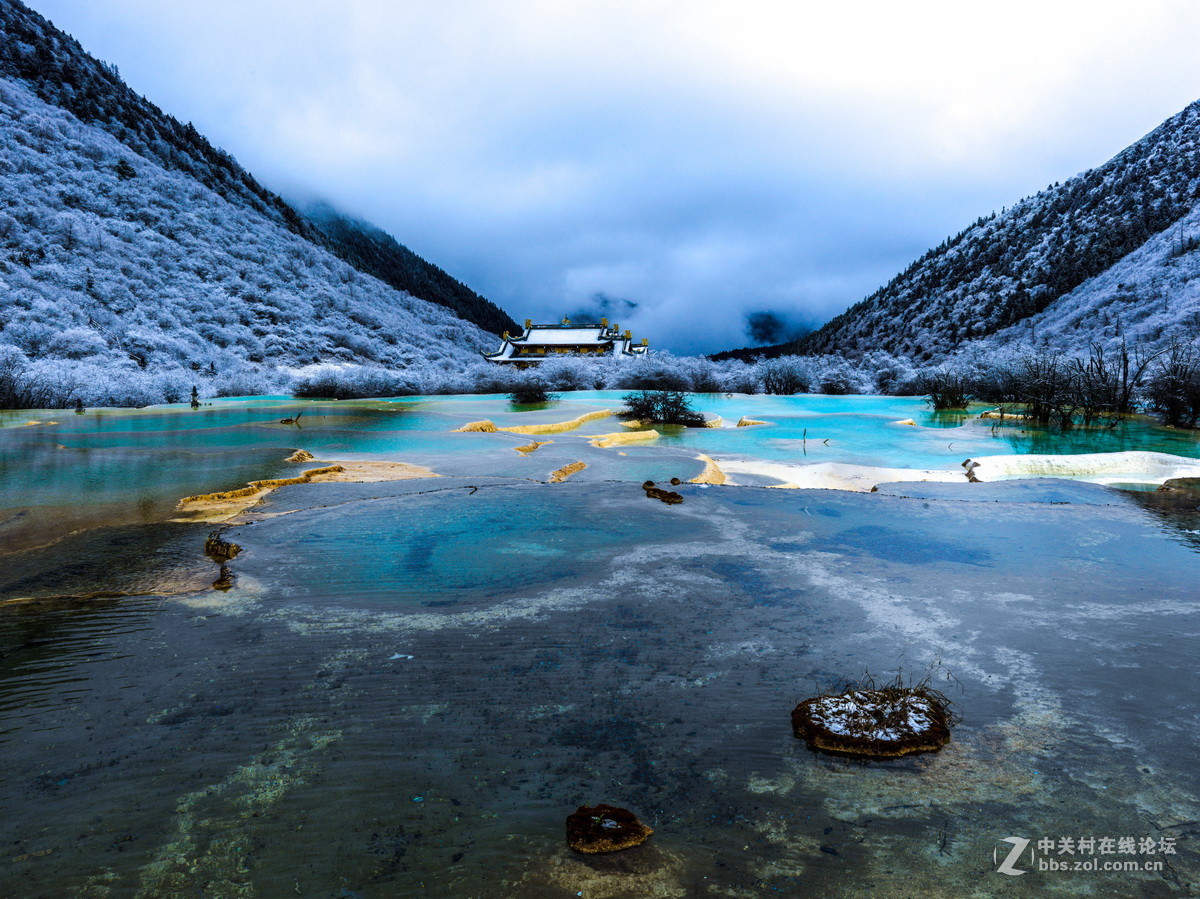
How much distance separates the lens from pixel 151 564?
4.24 m

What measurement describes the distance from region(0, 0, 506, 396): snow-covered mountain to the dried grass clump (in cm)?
2237

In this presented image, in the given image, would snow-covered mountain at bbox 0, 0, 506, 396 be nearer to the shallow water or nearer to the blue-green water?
the blue-green water

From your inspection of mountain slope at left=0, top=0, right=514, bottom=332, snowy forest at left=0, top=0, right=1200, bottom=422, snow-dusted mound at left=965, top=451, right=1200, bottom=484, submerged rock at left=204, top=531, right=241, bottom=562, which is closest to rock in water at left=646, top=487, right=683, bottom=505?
submerged rock at left=204, top=531, right=241, bottom=562

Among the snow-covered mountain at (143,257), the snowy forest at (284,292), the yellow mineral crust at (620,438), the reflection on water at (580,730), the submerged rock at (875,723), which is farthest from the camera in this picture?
the snow-covered mountain at (143,257)

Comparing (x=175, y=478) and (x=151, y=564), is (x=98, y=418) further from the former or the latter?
(x=151, y=564)

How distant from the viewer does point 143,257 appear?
31797mm

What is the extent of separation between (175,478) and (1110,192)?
7697 centimetres

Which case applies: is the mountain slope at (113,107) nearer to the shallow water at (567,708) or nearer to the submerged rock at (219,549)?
the submerged rock at (219,549)

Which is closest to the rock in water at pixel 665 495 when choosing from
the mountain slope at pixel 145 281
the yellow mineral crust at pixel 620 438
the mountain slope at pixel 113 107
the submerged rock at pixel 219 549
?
the submerged rock at pixel 219 549

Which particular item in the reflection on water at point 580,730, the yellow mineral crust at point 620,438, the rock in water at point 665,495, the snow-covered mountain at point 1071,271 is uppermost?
the snow-covered mountain at point 1071,271

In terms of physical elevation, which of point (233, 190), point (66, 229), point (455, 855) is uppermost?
point (233, 190)

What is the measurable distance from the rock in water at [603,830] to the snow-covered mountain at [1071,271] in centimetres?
3638

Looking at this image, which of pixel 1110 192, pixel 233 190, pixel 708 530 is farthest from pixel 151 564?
pixel 1110 192

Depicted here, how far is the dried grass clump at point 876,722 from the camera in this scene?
2252 millimetres
